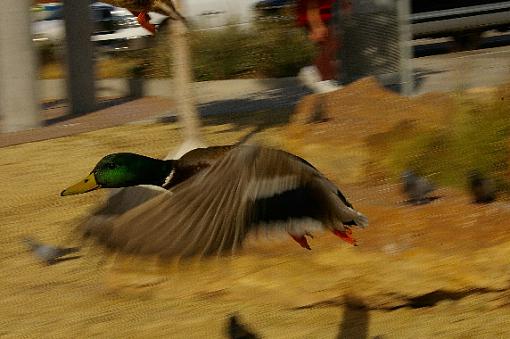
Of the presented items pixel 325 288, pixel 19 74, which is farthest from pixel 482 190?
pixel 19 74

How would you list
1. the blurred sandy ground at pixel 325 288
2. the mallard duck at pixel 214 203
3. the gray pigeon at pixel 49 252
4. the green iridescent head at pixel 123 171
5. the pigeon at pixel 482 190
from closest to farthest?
the mallard duck at pixel 214 203, the green iridescent head at pixel 123 171, the blurred sandy ground at pixel 325 288, the pigeon at pixel 482 190, the gray pigeon at pixel 49 252

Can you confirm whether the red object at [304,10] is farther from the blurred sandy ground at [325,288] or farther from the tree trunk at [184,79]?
the blurred sandy ground at [325,288]

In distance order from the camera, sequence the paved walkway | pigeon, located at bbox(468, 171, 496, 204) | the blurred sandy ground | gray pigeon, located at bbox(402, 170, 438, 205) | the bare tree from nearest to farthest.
Answer: the blurred sandy ground < pigeon, located at bbox(468, 171, 496, 204) < gray pigeon, located at bbox(402, 170, 438, 205) < the bare tree < the paved walkway

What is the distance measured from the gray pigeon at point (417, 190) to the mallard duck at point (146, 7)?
2087 millimetres

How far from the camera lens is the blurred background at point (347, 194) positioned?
5.75 meters

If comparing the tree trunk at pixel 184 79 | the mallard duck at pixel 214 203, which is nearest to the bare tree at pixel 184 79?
the tree trunk at pixel 184 79

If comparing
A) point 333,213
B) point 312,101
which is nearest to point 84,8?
point 312,101

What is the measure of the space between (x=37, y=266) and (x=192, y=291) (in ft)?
4.38

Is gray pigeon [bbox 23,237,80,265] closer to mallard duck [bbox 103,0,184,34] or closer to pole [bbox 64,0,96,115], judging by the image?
mallard duck [bbox 103,0,184,34]

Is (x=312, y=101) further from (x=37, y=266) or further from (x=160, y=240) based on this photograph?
(x=160, y=240)

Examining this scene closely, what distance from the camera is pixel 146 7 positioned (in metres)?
7.98

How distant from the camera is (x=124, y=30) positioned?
84.2 feet

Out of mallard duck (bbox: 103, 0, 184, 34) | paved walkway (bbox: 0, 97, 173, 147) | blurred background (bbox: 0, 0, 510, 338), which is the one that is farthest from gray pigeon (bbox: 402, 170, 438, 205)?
paved walkway (bbox: 0, 97, 173, 147)

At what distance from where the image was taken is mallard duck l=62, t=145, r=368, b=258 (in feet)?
10.8
